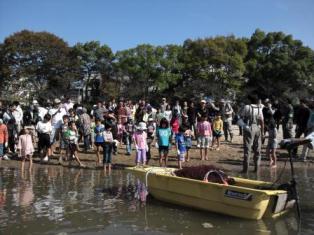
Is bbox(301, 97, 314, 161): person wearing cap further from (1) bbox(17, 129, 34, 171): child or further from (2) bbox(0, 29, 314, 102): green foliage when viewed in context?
(2) bbox(0, 29, 314, 102): green foliage

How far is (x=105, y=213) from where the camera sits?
931 cm

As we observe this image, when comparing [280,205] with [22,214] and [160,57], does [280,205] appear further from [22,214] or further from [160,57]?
[160,57]

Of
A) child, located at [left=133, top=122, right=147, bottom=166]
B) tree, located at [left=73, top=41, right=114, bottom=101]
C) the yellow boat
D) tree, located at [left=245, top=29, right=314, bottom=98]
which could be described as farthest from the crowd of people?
tree, located at [left=73, top=41, right=114, bottom=101]

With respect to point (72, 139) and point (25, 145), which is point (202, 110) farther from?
point (25, 145)

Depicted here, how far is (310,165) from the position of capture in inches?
639

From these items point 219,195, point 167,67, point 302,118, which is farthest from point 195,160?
point 167,67

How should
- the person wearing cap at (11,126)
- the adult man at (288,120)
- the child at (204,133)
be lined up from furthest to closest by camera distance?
the adult man at (288,120) → the person wearing cap at (11,126) → the child at (204,133)

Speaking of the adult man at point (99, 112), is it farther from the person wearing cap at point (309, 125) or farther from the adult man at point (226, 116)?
the person wearing cap at point (309, 125)

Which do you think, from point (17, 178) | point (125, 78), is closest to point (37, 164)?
point (17, 178)

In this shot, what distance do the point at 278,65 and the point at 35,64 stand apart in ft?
92.8

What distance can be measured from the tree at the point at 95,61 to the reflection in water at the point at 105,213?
153 ft

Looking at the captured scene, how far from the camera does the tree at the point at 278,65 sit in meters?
55.4

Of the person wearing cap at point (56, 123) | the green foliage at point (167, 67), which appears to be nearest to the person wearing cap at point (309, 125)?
the person wearing cap at point (56, 123)

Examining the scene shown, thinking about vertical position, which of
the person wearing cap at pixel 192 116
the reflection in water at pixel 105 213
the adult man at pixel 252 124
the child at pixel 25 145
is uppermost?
the person wearing cap at pixel 192 116
